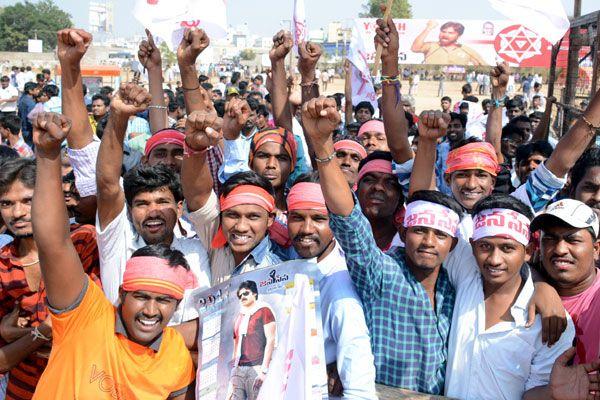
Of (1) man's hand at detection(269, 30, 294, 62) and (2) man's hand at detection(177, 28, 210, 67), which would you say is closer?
(2) man's hand at detection(177, 28, 210, 67)

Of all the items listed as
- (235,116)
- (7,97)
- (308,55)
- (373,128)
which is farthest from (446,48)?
(235,116)

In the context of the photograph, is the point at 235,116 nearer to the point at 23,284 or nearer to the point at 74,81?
the point at 74,81

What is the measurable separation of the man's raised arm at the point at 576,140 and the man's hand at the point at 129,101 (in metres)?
2.07

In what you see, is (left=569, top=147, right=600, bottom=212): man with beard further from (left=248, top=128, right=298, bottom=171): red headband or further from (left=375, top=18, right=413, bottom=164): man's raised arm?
(left=248, top=128, right=298, bottom=171): red headband

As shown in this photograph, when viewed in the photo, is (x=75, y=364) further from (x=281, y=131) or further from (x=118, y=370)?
(x=281, y=131)

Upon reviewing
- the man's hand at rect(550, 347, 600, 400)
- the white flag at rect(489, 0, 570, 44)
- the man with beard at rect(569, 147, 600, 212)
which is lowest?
the man's hand at rect(550, 347, 600, 400)

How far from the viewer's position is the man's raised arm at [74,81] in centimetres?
298

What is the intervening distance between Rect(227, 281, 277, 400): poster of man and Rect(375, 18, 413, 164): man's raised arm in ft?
5.63

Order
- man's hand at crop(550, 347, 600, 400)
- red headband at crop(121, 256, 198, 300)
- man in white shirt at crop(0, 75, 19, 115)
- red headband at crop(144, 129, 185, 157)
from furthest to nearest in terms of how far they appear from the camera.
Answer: man in white shirt at crop(0, 75, 19, 115) → red headband at crop(144, 129, 185, 157) → red headband at crop(121, 256, 198, 300) → man's hand at crop(550, 347, 600, 400)

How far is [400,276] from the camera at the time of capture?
2.68 metres

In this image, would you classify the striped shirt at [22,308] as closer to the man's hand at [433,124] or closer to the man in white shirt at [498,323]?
the man in white shirt at [498,323]

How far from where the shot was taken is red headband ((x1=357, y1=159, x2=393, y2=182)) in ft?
12.2

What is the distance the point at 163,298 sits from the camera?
2.50 metres

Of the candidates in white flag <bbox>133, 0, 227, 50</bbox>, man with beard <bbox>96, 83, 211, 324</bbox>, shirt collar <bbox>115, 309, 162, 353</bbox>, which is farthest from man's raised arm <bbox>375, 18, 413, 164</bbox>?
white flag <bbox>133, 0, 227, 50</bbox>
